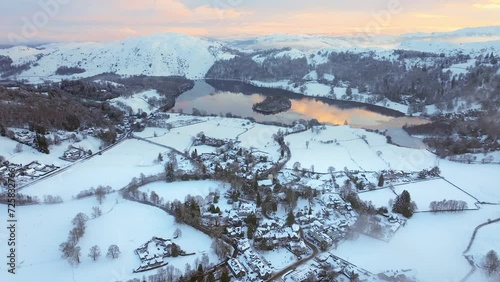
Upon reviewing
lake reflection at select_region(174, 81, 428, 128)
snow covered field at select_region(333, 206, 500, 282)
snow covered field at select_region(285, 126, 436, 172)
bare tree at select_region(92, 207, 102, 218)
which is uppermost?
snow covered field at select_region(285, 126, 436, 172)

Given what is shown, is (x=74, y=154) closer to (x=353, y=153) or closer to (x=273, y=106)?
(x=353, y=153)

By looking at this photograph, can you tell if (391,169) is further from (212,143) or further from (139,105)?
(139,105)

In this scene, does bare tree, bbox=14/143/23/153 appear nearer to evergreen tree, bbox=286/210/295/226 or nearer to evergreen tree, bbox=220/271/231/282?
evergreen tree, bbox=220/271/231/282

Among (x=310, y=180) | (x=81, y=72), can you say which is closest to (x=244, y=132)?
(x=310, y=180)

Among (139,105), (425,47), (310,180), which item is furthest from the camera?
(425,47)

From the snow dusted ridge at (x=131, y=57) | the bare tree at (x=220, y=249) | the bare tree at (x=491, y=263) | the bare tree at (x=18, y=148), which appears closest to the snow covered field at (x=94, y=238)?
the bare tree at (x=220, y=249)

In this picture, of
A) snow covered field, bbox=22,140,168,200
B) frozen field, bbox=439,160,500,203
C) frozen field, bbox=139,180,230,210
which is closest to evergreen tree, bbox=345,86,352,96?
frozen field, bbox=439,160,500,203
